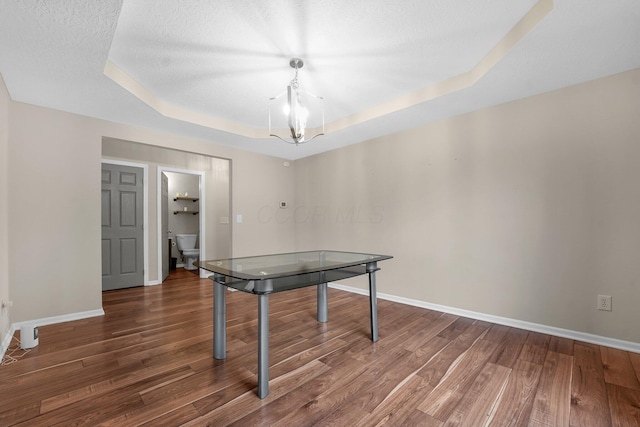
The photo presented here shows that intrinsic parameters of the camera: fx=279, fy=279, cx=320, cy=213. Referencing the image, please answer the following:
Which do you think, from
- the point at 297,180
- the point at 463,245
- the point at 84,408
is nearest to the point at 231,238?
the point at 297,180

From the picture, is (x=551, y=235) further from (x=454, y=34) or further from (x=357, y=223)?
(x=357, y=223)

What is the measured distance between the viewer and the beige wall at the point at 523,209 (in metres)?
2.25

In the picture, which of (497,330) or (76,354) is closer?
(76,354)

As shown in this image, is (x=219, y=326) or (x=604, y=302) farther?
(x=604, y=302)

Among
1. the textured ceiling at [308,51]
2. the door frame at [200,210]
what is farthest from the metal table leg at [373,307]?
the door frame at [200,210]

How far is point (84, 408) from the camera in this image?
155cm

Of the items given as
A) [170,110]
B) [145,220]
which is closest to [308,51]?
[170,110]

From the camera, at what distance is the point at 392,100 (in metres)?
3.06

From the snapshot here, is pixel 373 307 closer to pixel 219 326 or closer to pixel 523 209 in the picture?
pixel 219 326

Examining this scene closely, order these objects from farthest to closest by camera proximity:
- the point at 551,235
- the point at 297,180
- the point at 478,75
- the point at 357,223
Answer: the point at 297,180 < the point at 357,223 < the point at 551,235 < the point at 478,75

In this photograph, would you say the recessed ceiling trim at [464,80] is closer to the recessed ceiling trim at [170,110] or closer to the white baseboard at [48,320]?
the recessed ceiling trim at [170,110]

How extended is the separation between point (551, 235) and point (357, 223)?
2250 mm

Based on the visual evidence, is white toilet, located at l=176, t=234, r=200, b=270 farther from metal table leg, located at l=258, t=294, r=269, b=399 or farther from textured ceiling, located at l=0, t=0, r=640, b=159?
metal table leg, located at l=258, t=294, r=269, b=399

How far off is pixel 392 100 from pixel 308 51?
1.28m
